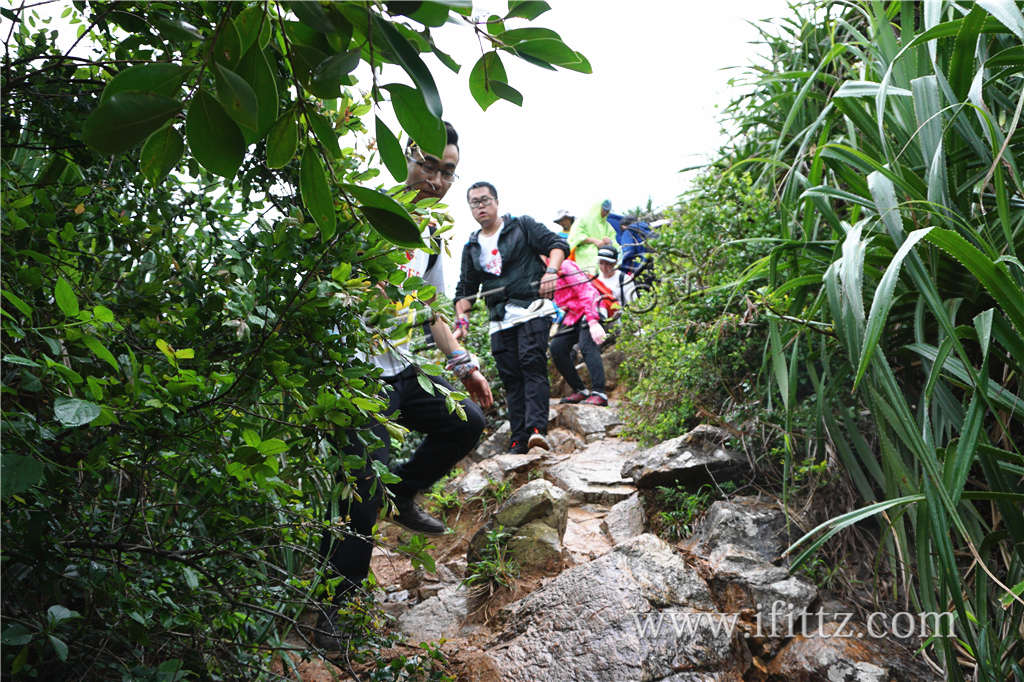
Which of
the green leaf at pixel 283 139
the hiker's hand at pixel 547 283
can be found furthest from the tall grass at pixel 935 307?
the hiker's hand at pixel 547 283

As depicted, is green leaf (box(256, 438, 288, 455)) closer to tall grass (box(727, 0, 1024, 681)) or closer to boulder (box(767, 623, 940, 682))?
tall grass (box(727, 0, 1024, 681))

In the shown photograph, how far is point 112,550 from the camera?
1.34 meters

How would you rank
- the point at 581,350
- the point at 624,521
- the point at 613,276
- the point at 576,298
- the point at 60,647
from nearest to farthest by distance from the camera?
the point at 60,647 → the point at 624,521 → the point at 576,298 → the point at 581,350 → the point at 613,276

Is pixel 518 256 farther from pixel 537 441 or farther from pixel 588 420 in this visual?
pixel 588 420

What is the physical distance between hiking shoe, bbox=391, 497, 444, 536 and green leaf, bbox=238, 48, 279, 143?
2.65 metres

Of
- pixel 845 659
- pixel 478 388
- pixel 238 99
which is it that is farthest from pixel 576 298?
pixel 238 99

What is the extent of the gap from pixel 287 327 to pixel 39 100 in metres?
0.66

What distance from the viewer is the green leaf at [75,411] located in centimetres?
88

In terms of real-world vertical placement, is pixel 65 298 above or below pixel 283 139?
below

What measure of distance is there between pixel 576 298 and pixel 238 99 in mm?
5904

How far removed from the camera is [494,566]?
3072 millimetres

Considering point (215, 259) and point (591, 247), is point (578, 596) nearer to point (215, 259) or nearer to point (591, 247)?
point (215, 259)

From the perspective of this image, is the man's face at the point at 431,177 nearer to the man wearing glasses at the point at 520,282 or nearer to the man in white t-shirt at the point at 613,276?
the man wearing glasses at the point at 520,282

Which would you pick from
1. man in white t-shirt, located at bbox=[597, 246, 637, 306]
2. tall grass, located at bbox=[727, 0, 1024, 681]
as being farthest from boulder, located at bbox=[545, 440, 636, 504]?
man in white t-shirt, located at bbox=[597, 246, 637, 306]
